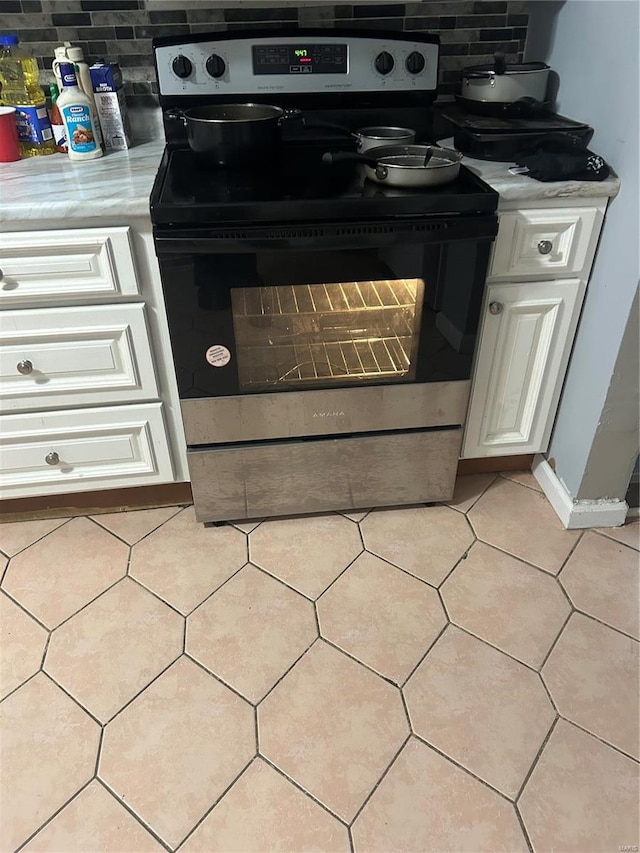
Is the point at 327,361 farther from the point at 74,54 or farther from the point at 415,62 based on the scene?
the point at 74,54

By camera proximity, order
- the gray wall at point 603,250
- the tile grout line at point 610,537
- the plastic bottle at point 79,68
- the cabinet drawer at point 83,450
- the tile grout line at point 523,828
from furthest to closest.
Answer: the tile grout line at point 610,537 < the cabinet drawer at point 83,450 < the plastic bottle at point 79,68 < the gray wall at point 603,250 < the tile grout line at point 523,828

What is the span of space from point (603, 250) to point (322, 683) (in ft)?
3.78

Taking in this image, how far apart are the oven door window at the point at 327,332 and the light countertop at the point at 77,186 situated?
0.30 m

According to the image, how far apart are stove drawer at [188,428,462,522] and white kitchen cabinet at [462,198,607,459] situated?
0.13m

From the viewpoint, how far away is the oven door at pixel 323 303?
1234 millimetres

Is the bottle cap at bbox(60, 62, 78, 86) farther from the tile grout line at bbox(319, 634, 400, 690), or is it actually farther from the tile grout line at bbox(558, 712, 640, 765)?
the tile grout line at bbox(558, 712, 640, 765)

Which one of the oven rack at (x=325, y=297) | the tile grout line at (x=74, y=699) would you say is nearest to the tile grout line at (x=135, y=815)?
the tile grout line at (x=74, y=699)

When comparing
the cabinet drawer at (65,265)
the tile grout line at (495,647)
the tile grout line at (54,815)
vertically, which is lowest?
the tile grout line at (54,815)

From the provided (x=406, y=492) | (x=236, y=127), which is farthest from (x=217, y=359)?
(x=406, y=492)

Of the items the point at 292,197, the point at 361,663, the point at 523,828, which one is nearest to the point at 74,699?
the point at 361,663

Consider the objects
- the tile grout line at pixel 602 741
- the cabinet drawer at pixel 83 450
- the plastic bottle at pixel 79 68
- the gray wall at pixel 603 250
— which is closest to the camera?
the tile grout line at pixel 602 741

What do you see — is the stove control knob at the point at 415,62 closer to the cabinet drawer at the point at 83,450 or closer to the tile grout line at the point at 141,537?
the cabinet drawer at the point at 83,450

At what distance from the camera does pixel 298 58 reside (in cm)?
150

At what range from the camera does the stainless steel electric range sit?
1.23 meters
